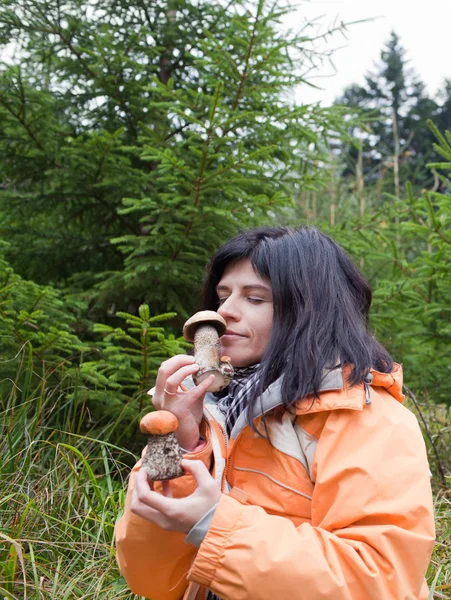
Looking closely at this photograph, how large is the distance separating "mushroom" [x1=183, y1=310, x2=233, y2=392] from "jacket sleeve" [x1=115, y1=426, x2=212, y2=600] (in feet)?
0.61

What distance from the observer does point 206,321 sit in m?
1.56

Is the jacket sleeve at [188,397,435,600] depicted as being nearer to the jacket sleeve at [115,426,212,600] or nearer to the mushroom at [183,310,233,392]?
the jacket sleeve at [115,426,212,600]

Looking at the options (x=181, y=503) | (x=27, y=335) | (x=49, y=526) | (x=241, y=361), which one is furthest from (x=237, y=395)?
(x=27, y=335)

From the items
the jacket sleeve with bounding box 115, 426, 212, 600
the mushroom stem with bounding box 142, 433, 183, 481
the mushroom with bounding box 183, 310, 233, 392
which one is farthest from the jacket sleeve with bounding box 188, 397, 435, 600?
the mushroom with bounding box 183, 310, 233, 392

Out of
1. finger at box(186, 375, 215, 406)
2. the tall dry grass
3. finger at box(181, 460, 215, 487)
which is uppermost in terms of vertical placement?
finger at box(186, 375, 215, 406)

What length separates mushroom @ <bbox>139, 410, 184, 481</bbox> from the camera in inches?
49.2

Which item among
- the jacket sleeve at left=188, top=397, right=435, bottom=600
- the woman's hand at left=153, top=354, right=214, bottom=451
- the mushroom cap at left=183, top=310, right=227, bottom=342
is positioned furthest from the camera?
the mushroom cap at left=183, top=310, right=227, bottom=342

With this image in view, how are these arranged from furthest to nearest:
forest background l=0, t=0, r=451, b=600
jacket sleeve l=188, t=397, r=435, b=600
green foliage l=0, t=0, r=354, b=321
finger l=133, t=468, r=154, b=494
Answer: green foliage l=0, t=0, r=354, b=321 < forest background l=0, t=0, r=451, b=600 < finger l=133, t=468, r=154, b=494 < jacket sleeve l=188, t=397, r=435, b=600

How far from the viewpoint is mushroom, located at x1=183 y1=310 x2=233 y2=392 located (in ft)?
4.82

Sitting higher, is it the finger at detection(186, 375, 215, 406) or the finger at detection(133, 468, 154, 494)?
the finger at detection(186, 375, 215, 406)

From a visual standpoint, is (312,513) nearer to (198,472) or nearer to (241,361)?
(198,472)

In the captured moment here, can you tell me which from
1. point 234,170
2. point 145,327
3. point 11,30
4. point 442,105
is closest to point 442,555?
point 145,327

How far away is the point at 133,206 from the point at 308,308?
210cm

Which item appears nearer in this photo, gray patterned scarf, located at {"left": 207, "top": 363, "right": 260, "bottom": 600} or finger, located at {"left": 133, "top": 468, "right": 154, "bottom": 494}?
finger, located at {"left": 133, "top": 468, "right": 154, "bottom": 494}
